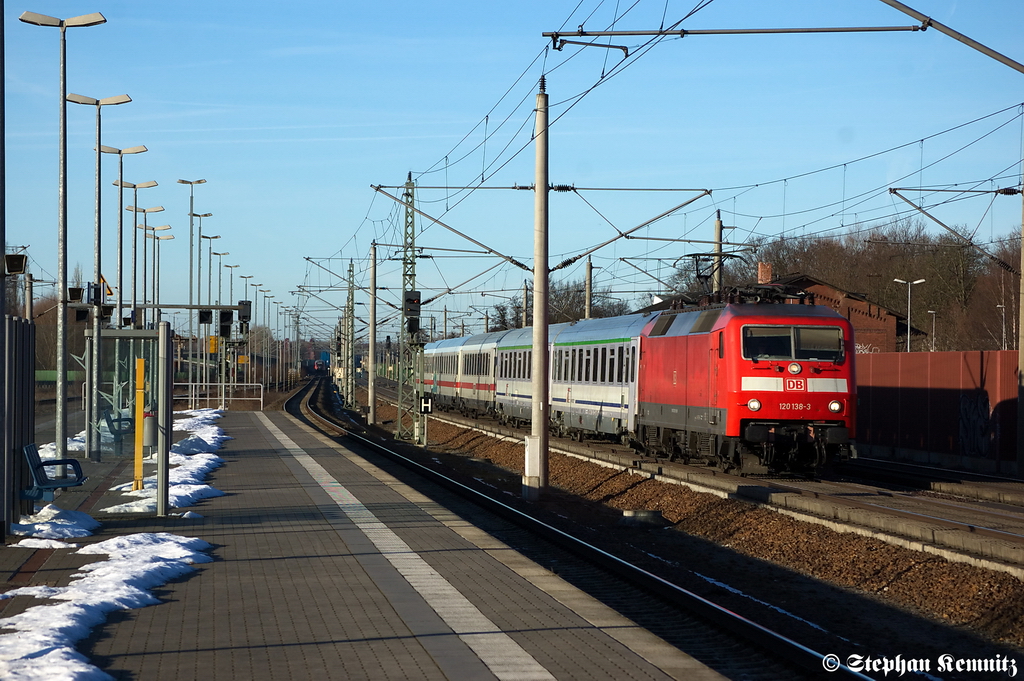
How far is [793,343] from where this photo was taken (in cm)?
2059

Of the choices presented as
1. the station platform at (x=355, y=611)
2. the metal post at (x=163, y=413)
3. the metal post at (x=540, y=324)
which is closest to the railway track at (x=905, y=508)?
the metal post at (x=540, y=324)

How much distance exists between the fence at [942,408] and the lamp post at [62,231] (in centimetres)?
2002

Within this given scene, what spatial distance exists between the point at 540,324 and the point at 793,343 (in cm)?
503

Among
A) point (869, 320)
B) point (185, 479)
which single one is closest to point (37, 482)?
point (185, 479)

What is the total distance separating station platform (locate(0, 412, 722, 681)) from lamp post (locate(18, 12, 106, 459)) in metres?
4.55

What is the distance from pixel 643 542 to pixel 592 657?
25.2ft

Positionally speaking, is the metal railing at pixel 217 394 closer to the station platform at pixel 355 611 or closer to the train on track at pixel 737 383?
the train on track at pixel 737 383

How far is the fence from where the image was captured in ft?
85.6

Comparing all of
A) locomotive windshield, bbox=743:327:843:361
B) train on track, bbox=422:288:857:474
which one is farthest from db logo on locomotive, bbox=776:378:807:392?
locomotive windshield, bbox=743:327:843:361

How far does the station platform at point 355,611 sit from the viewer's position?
7.28 meters

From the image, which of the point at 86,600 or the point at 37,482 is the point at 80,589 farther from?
the point at 37,482

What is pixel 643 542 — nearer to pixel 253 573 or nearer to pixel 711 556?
pixel 711 556

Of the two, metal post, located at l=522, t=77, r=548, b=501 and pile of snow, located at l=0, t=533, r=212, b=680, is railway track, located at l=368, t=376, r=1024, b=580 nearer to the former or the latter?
metal post, located at l=522, t=77, r=548, b=501
